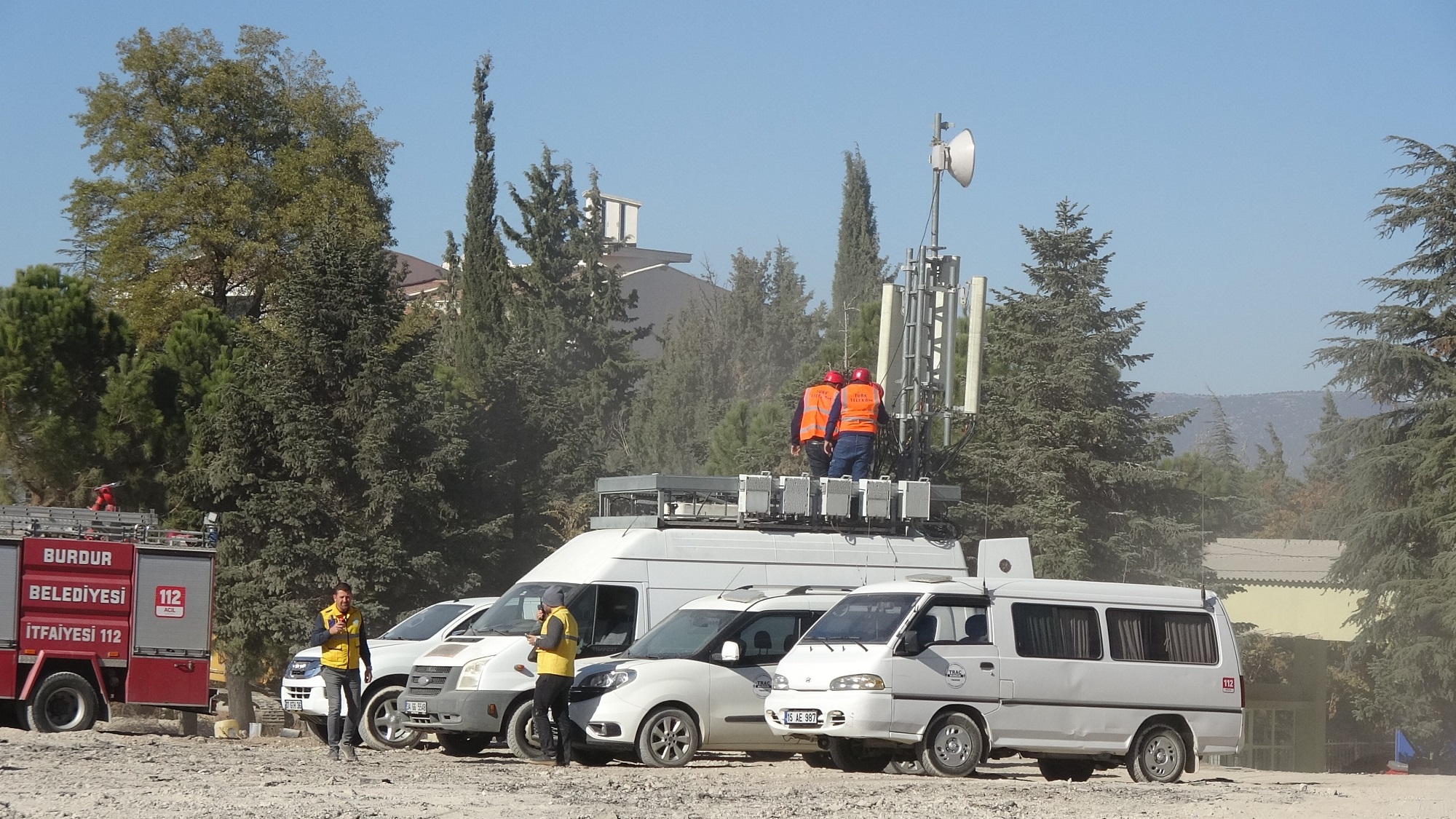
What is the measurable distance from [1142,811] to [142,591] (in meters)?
13.0

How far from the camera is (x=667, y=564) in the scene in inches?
653

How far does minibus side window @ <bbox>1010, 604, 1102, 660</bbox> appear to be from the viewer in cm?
1459

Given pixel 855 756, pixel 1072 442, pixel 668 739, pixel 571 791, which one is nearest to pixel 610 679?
pixel 668 739

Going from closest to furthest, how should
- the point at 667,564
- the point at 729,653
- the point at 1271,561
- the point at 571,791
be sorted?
the point at 571,791, the point at 729,653, the point at 667,564, the point at 1271,561

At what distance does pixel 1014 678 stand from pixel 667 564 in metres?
3.92

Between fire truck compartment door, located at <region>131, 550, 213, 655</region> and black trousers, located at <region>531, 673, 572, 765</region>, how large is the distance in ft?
23.1

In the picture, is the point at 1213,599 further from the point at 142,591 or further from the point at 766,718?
the point at 142,591

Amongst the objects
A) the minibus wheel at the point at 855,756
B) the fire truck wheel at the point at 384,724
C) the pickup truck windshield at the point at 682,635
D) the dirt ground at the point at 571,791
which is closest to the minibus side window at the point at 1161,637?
the dirt ground at the point at 571,791

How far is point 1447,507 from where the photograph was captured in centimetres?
3866

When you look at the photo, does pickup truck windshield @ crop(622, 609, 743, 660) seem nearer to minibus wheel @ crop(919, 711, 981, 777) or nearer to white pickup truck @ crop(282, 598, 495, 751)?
minibus wheel @ crop(919, 711, 981, 777)

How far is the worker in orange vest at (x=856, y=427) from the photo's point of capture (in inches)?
721

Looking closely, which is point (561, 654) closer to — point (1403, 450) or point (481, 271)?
point (1403, 450)

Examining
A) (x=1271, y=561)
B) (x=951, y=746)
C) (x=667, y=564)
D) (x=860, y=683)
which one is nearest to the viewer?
(x=860, y=683)

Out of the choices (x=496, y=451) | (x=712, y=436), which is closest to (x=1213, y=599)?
(x=496, y=451)
